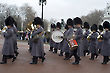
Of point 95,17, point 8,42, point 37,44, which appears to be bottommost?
point 37,44

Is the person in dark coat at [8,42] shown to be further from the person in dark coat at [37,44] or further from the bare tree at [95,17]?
the bare tree at [95,17]

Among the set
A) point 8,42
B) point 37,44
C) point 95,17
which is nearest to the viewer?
point 8,42

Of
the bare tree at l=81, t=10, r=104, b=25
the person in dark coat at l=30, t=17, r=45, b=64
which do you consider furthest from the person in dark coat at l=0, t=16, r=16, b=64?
the bare tree at l=81, t=10, r=104, b=25

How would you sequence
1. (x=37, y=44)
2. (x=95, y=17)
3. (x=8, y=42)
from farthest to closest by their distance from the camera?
1. (x=95, y=17)
2. (x=37, y=44)
3. (x=8, y=42)

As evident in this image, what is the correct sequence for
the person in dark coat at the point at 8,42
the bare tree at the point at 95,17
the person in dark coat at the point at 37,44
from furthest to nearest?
1. the bare tree at the point at 95,17
2. the person in dark coat at the point at 37,44
3. the person in dark coat at the point at 8,42

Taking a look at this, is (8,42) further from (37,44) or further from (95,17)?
(95,17)

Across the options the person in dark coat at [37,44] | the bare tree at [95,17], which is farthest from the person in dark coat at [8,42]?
the bare tree at [95,17]

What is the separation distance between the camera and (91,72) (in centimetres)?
693

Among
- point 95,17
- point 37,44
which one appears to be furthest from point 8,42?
point 95,17

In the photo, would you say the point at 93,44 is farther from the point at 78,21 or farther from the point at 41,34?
the point at 41,34

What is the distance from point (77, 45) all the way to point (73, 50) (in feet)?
1.43

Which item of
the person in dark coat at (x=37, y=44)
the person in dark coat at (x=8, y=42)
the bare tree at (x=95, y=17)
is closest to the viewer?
the person in dark coat at (x=8, y=42)

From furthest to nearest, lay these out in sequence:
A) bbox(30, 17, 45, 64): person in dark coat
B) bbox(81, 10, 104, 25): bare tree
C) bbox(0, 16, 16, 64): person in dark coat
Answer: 1. bbox(81, 10, 104, 25): bare tree
2. bbox(30, 17, 45, 64): person in dark coat
3. bbox(0, 16, 16, 64): person in dark coat

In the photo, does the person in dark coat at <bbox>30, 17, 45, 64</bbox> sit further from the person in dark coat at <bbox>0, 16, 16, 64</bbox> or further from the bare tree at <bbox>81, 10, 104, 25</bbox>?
the bare tree at <bbox>81, 10, 104, 25</bbox>
